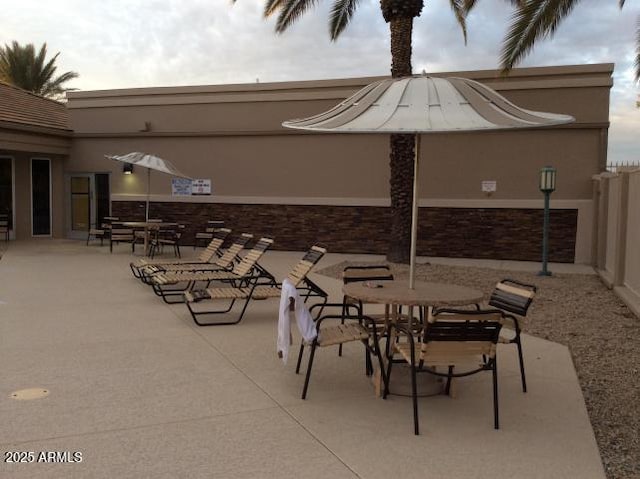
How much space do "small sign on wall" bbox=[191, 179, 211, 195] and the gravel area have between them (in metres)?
6.69

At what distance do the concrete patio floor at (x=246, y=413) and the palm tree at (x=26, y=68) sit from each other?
29.4 metres

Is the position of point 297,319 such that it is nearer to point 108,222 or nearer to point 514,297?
point 514,297

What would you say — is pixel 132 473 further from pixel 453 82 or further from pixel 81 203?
pixel 81 203

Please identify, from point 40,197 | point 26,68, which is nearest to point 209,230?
point 40,197

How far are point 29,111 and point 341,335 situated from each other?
1903cm

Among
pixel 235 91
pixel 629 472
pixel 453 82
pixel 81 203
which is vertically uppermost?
pixel 235 91

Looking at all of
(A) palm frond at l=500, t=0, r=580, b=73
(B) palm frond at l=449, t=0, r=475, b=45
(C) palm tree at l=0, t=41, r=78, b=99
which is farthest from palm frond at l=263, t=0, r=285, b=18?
(C) palm tree at l=0, t=41, r=78, b=99

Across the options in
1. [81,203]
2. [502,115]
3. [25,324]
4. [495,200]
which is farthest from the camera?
[81,203]

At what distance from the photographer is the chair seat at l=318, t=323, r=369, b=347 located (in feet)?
17.9

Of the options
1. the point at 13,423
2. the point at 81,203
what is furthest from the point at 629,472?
the point at 81,203

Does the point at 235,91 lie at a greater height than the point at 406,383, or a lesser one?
greater

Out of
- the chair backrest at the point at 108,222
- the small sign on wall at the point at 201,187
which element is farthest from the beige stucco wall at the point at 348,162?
the chair backrest at the point at 108,222

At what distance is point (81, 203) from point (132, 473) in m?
18.7

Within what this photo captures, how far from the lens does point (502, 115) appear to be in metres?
5.32
